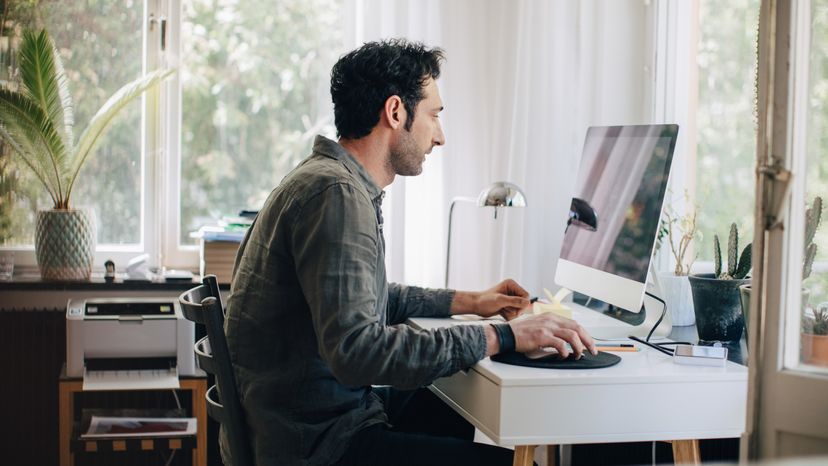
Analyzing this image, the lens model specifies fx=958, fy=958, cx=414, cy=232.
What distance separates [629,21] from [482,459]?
1.72m

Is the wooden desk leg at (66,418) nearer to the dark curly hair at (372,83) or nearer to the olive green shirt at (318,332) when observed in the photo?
the olive green shirt at (318,332)

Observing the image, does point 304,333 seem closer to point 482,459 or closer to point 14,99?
point 482,459

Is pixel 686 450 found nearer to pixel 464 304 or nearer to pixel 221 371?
pixel 464 304

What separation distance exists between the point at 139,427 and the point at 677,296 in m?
1.63

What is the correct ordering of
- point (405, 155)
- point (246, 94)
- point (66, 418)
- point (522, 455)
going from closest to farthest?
point (522, 455) < point (405, 155) < point (66, 418) < point (246, 94)

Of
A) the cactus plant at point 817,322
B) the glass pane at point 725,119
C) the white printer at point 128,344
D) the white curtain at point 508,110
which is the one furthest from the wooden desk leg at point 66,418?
the cactus plant at point 817,322

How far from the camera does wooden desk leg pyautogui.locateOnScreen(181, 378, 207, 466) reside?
2896 millimetres

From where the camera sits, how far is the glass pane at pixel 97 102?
3.28 m

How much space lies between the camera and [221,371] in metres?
1.71

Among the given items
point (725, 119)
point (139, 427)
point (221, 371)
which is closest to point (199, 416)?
point (139, 427)

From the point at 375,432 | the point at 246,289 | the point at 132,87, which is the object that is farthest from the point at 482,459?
the point at 132,87

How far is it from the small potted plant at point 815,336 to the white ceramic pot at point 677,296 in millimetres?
875

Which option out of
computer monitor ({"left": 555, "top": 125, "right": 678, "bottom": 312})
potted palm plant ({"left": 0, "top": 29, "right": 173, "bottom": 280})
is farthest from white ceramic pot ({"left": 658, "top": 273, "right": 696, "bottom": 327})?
potted palm plant ({"left": 0, "top": 29, "right": 173, "bottom": 280})

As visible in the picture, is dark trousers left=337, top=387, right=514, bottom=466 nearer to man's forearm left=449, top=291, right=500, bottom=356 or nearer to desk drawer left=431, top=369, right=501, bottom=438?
desk drawer left=431, top=369, right=501, bottom=438
